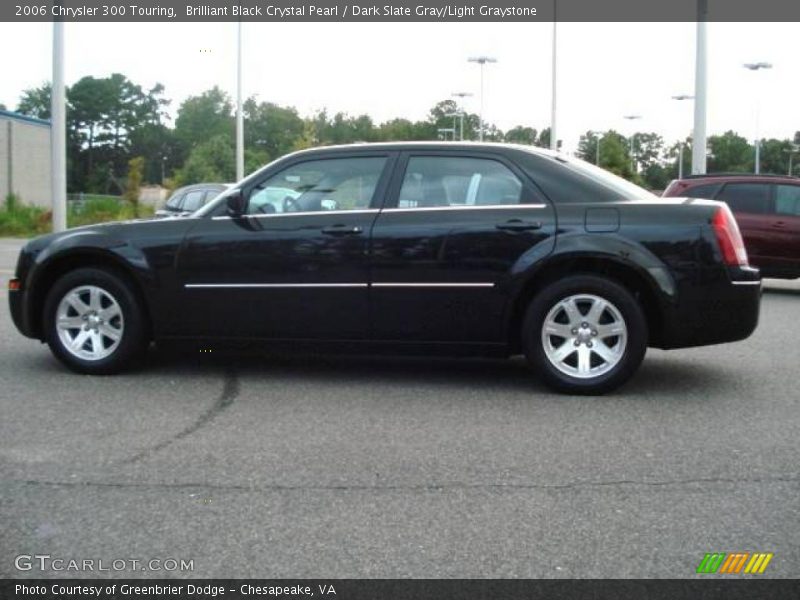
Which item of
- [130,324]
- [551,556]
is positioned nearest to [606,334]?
[551,556]

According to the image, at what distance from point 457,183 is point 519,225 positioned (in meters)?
0.55

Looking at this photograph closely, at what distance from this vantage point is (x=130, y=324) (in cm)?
666

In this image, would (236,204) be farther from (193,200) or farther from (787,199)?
(193,200)

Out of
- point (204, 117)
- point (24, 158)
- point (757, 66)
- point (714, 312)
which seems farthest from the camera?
point (204, 117)

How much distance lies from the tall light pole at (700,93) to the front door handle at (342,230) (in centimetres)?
1463

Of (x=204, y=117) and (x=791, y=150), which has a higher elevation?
(x=204, y=117)

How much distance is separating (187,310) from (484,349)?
200cm

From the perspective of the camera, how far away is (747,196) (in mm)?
13312

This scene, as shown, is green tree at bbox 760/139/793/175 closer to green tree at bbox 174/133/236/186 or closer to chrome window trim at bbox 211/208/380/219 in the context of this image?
green tree at bbox 174/133/236/186

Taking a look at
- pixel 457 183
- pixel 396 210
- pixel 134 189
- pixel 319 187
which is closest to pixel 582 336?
pixel 457 183

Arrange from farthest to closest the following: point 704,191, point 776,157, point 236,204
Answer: point 776,157
point 704,191
point 236,204

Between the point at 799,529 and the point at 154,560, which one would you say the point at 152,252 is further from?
the point at 799,529
